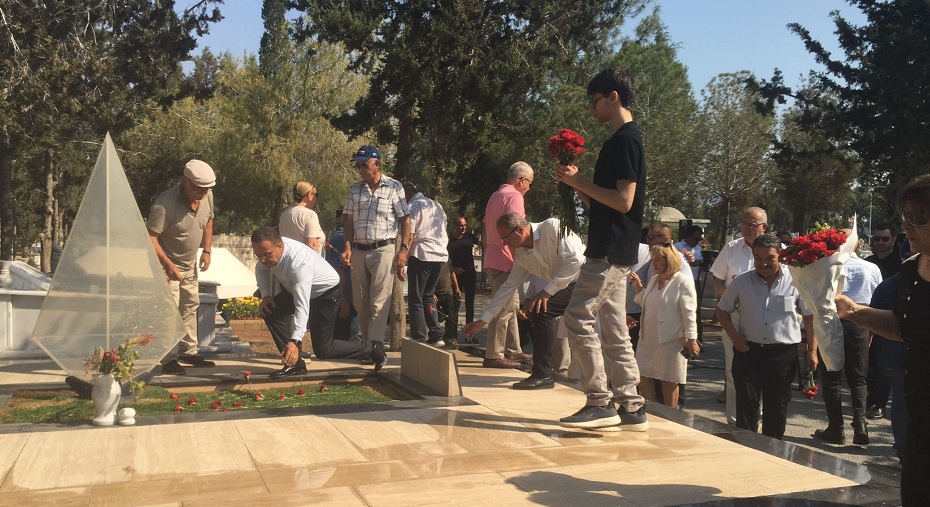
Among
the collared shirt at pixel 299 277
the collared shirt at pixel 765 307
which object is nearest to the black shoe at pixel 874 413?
the collared shirt at pixel 765 307

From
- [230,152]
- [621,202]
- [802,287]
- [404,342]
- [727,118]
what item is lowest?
[404,342]

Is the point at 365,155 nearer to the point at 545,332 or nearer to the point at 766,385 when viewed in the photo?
the point at 545,332

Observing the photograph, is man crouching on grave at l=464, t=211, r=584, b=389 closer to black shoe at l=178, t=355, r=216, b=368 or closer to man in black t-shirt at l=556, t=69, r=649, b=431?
man in black t-shirt at l=556, t=69, r=649, b=431

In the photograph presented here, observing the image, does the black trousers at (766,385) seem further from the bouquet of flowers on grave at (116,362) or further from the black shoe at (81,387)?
the black shoe at (81,387)

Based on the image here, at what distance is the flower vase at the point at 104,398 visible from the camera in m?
5.81

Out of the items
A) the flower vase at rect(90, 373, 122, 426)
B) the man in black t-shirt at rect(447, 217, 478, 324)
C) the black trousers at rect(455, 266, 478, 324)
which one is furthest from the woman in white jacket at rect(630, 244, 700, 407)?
the man in black t-shirt at rect(447, 217, 478, 324)

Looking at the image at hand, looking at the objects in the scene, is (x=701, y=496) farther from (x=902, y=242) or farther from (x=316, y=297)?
(x=902, y=242)

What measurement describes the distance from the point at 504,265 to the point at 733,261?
235 cm

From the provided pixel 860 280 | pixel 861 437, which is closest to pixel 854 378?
pixel 861 437

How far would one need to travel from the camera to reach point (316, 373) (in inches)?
319

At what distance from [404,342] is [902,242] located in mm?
6805

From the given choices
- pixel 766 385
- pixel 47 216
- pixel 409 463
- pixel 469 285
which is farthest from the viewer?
pixel 47 216

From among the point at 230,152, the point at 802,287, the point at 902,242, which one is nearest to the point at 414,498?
the point at 802,287

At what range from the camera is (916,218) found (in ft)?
11.5
